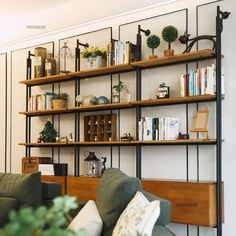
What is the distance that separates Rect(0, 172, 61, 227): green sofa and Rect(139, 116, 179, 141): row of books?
42.8 inches

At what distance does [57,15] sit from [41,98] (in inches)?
47.1

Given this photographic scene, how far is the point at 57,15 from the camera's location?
586 centimetres

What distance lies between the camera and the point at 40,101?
561cm

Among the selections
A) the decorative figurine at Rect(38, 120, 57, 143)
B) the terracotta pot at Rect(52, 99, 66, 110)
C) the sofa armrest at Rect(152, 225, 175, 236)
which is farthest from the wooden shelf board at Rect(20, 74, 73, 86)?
the sofa armrest at Rect(152, 225, 175, 236)

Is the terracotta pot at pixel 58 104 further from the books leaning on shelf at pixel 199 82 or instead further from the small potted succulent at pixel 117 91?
the books leaning on shelf at pixel 199 82

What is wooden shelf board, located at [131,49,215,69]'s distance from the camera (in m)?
4.09

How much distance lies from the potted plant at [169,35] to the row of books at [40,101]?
1.84 metres

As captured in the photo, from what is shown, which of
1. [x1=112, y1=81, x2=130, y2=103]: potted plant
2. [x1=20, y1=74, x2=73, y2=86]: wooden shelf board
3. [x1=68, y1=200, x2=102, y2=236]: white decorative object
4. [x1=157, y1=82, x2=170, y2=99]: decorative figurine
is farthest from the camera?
[x1=20, y1=74, x2=73, y2=86]: wooden shelf board

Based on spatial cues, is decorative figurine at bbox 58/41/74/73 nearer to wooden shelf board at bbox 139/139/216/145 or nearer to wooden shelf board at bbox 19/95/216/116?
wooden shelf board at bbox 19/95/216/116

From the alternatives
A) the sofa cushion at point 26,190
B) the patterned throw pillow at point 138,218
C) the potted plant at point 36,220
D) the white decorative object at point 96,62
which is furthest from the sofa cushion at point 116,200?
the white decorative object at point 96,62

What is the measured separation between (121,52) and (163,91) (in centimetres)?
68

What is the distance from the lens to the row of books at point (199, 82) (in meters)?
4.00

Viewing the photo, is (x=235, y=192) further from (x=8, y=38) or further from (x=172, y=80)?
(x=8, y=38)

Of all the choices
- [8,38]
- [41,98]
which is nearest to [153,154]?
[41,98]
